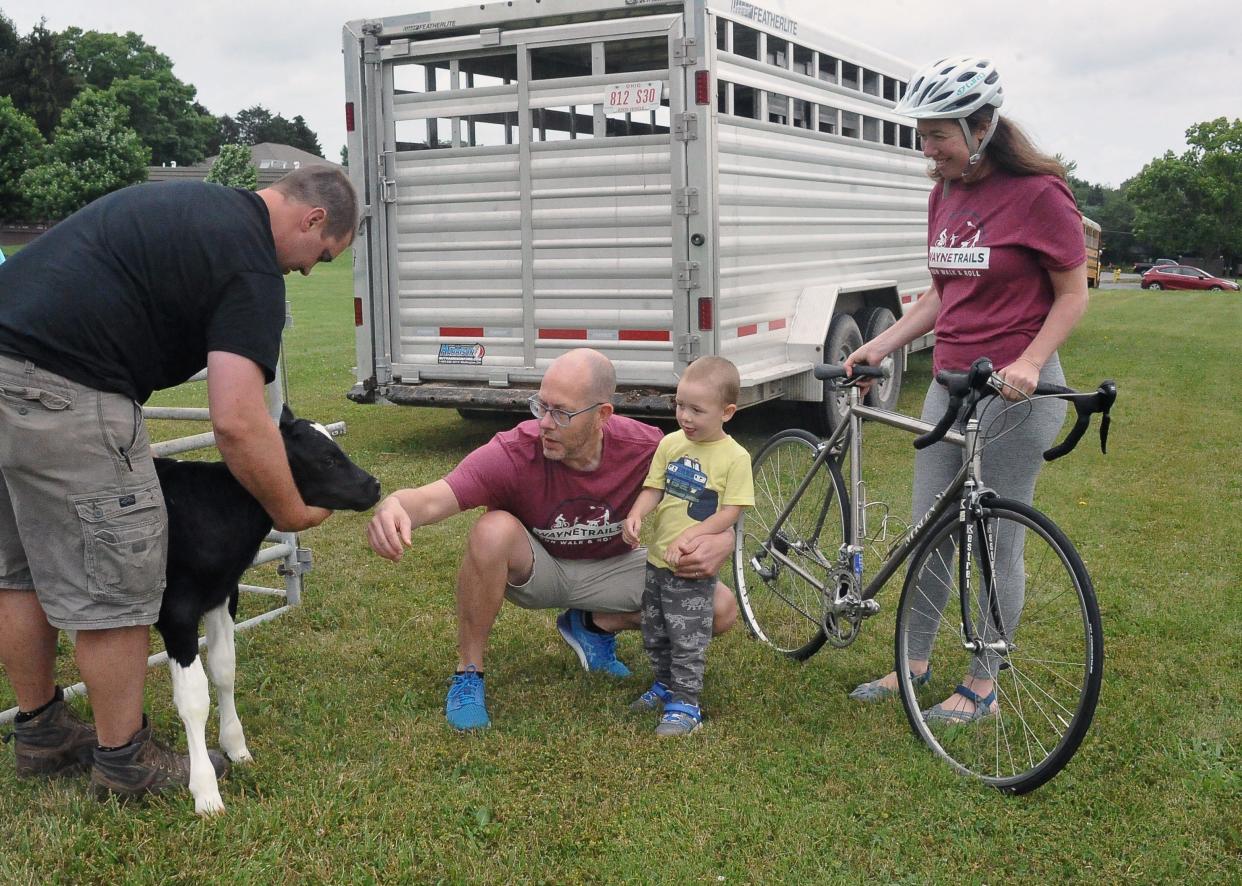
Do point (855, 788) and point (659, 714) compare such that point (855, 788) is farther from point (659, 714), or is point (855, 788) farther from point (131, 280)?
point (131, 280)

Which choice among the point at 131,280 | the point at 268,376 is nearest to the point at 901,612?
the point at 268,376

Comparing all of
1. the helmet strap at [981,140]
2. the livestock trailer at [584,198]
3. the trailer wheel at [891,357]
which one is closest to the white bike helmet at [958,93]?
the helmet strap at [981,140]

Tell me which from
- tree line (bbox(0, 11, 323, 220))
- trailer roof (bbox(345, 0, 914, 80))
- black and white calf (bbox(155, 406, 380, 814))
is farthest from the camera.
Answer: tree line (bbox(0, 11, 323, 220))

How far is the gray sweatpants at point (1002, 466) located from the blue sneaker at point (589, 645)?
1.07 meters

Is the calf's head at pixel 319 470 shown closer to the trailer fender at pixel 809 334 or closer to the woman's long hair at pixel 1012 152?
the woman's long hair at pixel 1012 152

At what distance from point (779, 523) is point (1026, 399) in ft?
4.30

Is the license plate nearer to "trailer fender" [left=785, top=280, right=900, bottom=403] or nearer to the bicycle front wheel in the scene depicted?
"trailer fender" [left=785, top=280, right=900, bottom=403]

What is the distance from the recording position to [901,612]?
3525 millimetres

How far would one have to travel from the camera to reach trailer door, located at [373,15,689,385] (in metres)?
7.00

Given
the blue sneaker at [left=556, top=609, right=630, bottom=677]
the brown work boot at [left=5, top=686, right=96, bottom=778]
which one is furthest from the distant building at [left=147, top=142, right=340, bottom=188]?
the brown work boot at [left=5, top=686, right=96, bottom=778]

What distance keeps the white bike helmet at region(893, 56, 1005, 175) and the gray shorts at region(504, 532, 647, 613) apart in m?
1.70

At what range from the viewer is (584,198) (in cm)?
720

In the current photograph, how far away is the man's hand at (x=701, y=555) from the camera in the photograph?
135 inches

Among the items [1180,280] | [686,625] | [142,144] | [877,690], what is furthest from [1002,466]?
[142,144]
